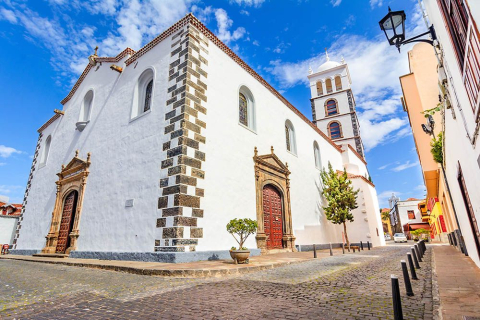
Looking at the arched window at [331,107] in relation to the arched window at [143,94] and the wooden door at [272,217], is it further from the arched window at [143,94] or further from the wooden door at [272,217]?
the arched window at [143,94]

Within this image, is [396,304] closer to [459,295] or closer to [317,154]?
[459,295]

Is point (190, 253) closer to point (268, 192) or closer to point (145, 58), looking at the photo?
point (268, 192)

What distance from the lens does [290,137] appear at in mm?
14688

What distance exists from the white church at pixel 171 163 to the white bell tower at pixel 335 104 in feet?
43.4

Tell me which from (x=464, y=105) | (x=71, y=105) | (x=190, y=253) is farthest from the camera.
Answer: (x=71, y=105)

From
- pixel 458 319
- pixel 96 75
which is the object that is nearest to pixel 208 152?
pixel 458 319

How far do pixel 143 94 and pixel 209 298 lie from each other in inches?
336

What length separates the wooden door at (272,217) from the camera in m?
10.4

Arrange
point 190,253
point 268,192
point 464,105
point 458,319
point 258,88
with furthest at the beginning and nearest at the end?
point 258,88
point 268,192
point 190,253
point 464,105
point 458,319

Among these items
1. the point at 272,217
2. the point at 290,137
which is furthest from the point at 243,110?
the point at 272,217

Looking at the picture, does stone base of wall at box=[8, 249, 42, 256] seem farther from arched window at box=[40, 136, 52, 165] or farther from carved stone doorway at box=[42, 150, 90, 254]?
arched window at box=[40, 136, 52, 165]

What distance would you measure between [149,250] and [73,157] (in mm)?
7013

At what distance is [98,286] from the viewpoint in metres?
4.25

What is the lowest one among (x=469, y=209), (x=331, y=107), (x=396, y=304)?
(x=396, y=304)
